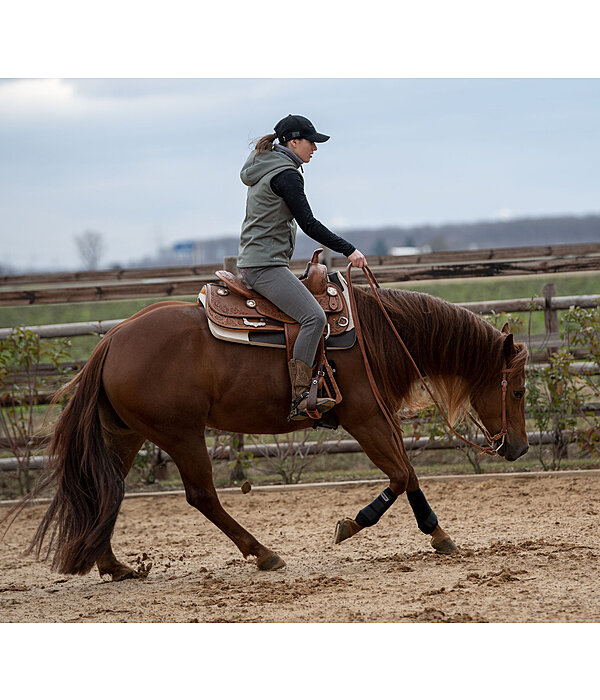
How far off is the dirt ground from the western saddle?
108 centimetres

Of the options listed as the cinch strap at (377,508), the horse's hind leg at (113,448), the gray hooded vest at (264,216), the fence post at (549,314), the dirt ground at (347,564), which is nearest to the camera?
the dirt ground at (347,564)

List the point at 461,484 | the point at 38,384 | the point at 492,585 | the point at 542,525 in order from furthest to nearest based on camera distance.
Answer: the point at 38,384 → the point at 461,484 → the point at 542,525 → the point at 492,585

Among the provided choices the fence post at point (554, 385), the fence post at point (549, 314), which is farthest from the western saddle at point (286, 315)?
the fence post at point (549, 314)

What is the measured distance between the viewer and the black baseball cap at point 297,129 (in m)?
4.84

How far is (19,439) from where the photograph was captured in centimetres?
794

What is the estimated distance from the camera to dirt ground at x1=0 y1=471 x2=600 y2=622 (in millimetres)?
3936

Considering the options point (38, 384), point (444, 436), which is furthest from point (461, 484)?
point (38, 384)

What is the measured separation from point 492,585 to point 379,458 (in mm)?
1078

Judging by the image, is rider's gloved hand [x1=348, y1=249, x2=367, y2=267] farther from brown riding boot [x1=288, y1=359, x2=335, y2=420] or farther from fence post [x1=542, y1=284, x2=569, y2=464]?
fence post [x1=542, y1=284, x2=569, y2=464]

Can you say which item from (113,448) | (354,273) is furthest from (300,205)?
(354,273)

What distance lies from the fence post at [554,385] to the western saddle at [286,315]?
3589mm

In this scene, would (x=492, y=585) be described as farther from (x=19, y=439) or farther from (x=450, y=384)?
(x=19, y=439)

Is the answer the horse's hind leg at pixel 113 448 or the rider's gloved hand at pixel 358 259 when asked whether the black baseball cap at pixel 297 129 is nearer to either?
the rider's gloved hand at pixel 358 259

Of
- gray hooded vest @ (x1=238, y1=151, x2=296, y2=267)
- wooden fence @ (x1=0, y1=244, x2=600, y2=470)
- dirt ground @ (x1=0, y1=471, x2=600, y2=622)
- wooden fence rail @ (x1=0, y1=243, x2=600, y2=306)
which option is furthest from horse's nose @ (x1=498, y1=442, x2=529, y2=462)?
wooden fence rail @ (x1=0, y1=243, x2=600, y2=306)
